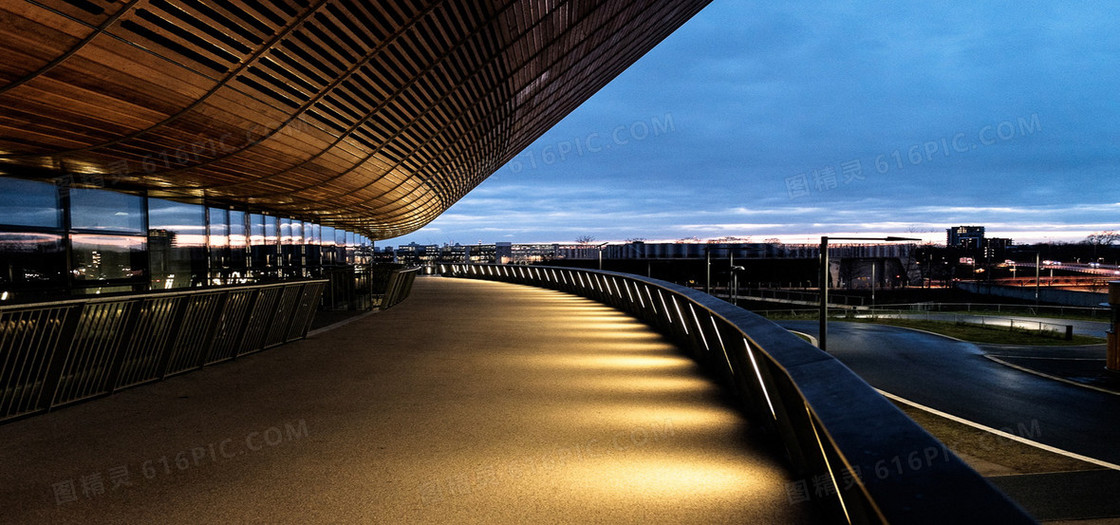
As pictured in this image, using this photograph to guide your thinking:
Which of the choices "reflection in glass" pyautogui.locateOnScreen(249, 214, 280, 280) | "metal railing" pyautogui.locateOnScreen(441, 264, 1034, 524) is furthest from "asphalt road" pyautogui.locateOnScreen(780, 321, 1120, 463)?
"reflection in glass" pyautogui.locateOnScreen(249, 214, 280, 280)

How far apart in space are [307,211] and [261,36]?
58.4 ft

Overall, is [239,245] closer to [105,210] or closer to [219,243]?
[219,243]

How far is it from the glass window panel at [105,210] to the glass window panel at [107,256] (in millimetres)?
236

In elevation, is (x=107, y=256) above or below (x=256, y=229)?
below

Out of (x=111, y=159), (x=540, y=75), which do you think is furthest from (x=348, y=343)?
(x=540, y=75)

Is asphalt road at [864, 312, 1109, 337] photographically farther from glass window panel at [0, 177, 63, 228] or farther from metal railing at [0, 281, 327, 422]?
glass window panel at [0, 177, 63, 228]

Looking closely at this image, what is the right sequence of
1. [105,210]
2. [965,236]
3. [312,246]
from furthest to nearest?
[965,236] → [312,246] → [105,210]

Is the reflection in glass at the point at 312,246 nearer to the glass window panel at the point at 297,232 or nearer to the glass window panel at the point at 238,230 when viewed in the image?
the glass window panel at the point at 297,232

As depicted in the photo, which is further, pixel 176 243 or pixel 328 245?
pixel 328 245

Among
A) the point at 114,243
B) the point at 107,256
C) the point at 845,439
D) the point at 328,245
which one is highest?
the point at 328,245

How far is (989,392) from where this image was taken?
62.0 feet

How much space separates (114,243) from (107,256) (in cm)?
48

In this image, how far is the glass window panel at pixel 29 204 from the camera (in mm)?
11219

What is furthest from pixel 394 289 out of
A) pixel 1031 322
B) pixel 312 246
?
pixel 1031 322
